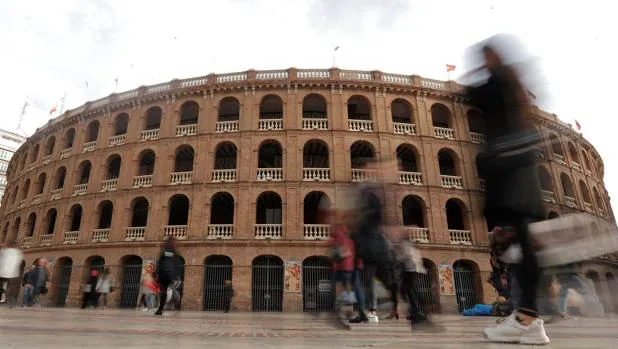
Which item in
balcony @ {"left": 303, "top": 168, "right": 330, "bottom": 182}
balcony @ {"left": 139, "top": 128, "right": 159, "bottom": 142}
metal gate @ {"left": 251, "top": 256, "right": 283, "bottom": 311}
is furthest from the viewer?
balcony @ {"left": 139, "top": 128, "right": 159, "bottom": 142}

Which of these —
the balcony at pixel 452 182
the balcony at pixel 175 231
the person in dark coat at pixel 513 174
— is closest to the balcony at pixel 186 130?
the balcony at pixel 175 231

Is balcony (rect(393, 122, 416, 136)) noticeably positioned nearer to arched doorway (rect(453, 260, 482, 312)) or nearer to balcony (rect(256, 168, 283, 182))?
balcony (rect(256, 168, 283, 182))

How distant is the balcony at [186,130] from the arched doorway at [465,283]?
17572 millimetres

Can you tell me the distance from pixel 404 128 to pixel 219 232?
1286 centimetres

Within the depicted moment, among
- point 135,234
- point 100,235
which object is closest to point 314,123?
point 135,234

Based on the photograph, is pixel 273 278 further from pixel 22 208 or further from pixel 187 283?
pixel 22 208

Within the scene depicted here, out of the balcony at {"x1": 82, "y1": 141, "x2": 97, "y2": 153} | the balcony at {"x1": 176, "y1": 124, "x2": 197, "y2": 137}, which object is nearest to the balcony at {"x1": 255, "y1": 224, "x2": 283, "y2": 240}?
the balcony at {"x1": 176, "y1": 124, "x2": 197, "y2": 137}

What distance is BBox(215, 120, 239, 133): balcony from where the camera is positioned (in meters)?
21.1

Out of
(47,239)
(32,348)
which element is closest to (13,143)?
(47,239)

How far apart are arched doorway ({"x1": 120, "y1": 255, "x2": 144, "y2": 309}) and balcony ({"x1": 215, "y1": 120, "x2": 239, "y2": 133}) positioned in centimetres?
900

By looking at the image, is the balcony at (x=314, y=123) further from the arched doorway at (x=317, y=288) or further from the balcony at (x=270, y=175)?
the arched doorway at (x=317, y=288)

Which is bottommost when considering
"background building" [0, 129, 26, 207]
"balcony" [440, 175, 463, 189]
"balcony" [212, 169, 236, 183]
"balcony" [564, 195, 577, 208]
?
"balcony" [564, 195, 577, 208]

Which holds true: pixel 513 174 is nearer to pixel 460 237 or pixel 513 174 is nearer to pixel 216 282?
pixel 216 282

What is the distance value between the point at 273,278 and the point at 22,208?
2130 centimetres
